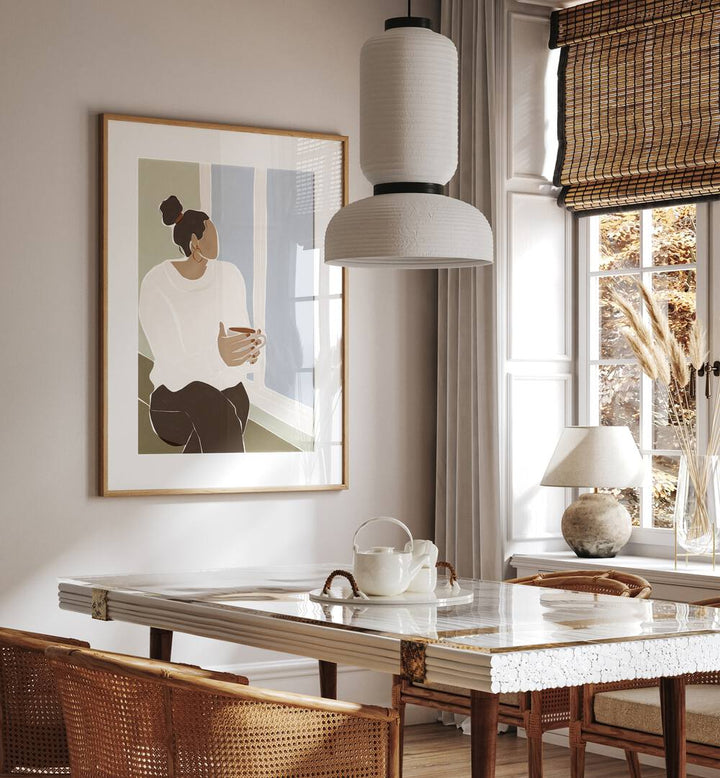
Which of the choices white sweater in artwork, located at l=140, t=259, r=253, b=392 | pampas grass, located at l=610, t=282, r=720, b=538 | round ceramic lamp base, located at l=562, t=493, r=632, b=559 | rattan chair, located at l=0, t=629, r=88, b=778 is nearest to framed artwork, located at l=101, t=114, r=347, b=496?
white sweater in artwork, located at l=140, t=259, r=253, b=392

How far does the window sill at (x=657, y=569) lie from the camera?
14.6ft

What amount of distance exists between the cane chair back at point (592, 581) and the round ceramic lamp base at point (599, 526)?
917 millimetres

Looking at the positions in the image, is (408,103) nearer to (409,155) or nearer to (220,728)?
(409,155)

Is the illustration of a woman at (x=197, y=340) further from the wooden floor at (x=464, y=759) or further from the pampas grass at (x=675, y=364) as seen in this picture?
the pampas grass at (x=675, y=364)

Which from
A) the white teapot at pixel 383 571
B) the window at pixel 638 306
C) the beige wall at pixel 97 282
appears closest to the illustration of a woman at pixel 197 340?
the beige wall at pixel 97 282

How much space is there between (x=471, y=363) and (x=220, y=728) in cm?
311

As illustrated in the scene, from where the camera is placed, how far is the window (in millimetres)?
5082

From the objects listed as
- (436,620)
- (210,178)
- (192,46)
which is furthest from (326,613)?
(192,46)

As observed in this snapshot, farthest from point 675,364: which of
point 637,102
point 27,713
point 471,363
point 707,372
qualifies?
point 27,713

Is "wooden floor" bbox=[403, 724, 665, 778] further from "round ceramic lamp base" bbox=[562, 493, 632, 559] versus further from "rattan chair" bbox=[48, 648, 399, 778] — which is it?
"rattan chair" bbox=[48, 648, 399, 778]

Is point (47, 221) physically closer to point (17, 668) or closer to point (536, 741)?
point (17, 668)

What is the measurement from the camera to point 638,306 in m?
5.29

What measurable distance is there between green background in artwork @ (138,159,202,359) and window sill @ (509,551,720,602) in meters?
1.72

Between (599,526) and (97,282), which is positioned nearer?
(97,282)
